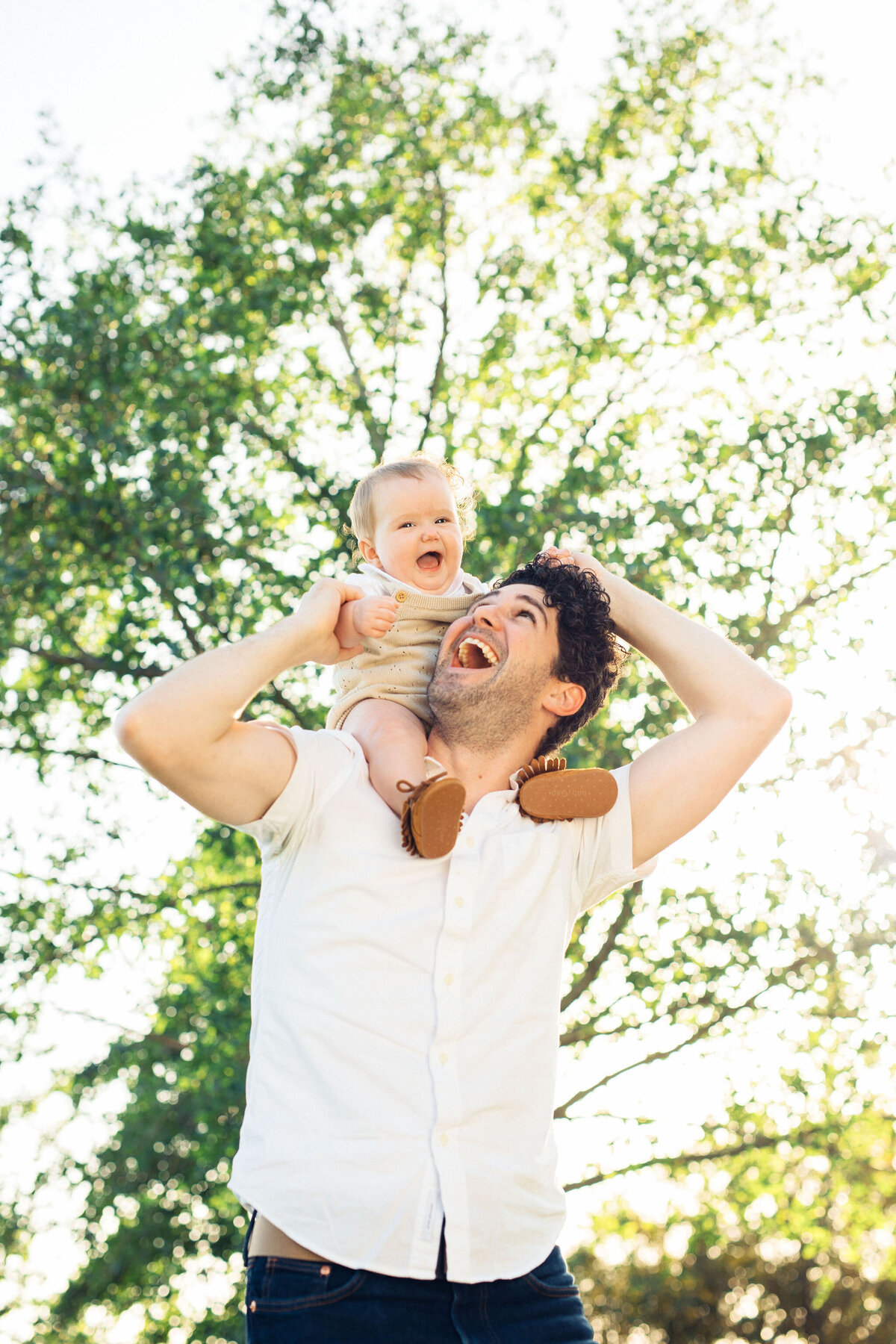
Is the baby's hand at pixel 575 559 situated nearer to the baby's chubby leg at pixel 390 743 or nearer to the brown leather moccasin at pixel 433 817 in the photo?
the baby's chubby leg at pixel 390 743

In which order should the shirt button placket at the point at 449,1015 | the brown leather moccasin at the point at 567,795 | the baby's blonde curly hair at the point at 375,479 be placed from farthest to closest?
the baby's blonde curly hair at the point at 375,479, the brown leather moccasin at the point at 567,795, the shirt button placket at the point at 449,1015

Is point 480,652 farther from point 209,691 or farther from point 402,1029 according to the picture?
point 402,1029

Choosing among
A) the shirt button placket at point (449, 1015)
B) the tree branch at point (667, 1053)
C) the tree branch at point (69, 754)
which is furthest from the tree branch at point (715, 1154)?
the shirt button placket at point (449, 1015)

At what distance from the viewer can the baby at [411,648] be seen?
2205mm

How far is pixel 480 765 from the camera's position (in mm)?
2600

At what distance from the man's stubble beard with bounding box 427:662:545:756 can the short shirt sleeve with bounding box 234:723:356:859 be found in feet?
1.19

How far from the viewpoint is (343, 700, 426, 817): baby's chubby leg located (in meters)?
2.34

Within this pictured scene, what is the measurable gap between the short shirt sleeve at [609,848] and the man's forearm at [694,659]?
29cm

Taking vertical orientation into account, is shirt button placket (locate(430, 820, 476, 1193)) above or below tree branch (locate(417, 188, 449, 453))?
below

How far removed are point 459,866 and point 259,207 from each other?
7.92 meters

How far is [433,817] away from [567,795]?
14.2 inches

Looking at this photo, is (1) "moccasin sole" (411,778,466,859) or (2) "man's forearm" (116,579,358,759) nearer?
(2) "man's forearm" (116,579,358,759)

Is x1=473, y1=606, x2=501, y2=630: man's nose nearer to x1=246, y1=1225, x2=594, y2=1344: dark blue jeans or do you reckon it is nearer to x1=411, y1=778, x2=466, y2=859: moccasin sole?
x1=411, y1=778, x2=466, y2=859: moccasin sole

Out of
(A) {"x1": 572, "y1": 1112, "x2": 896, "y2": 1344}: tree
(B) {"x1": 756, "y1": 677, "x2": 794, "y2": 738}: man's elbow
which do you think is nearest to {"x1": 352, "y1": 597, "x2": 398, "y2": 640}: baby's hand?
(B) {"x1": 756, "y1": 677, "x2": 794, "y2": 738}: man's elbow
